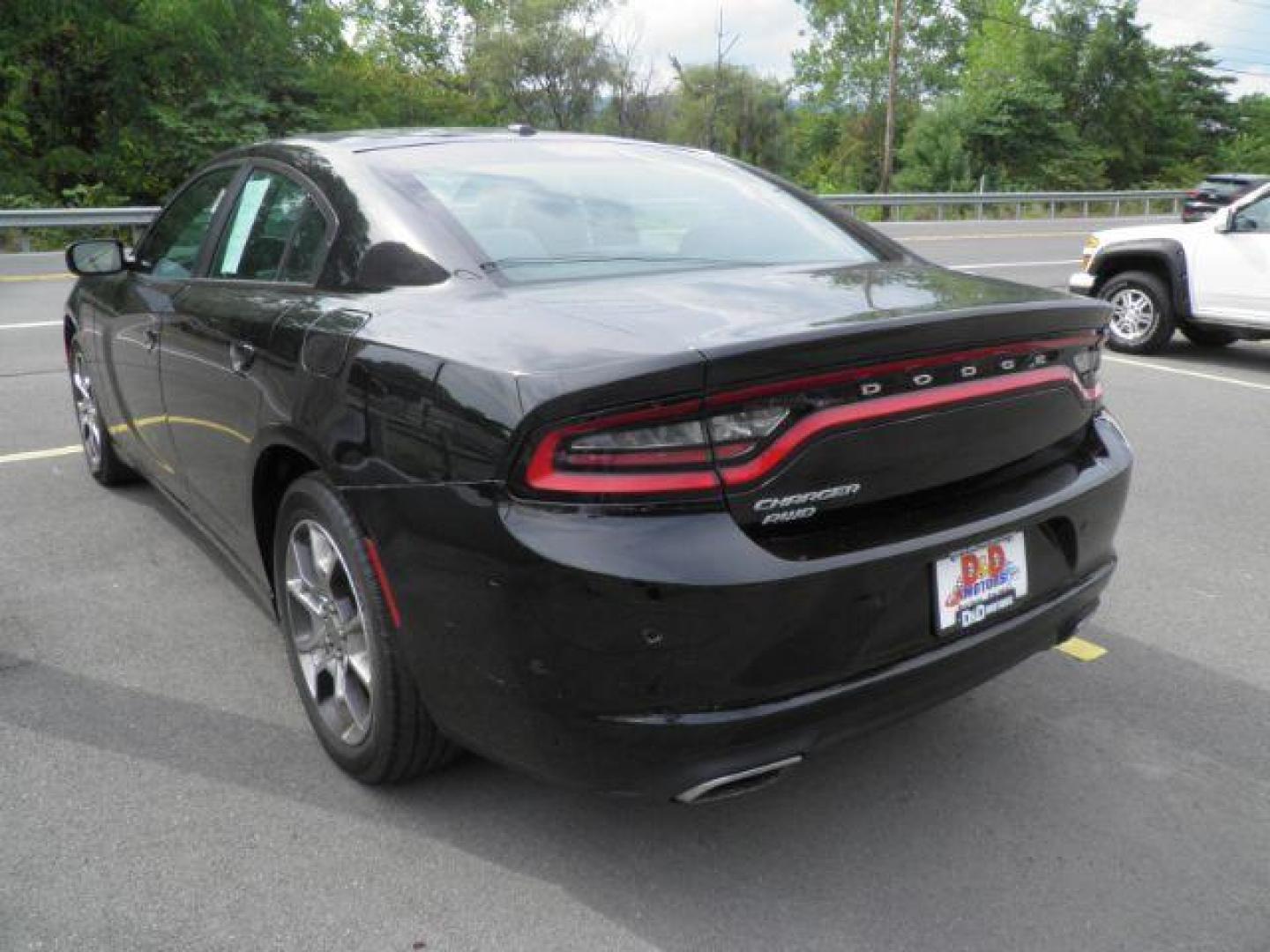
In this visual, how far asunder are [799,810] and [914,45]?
75.0m

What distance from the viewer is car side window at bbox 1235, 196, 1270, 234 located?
834cm

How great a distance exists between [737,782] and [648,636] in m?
0.38

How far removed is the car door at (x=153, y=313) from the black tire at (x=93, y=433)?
0.50 meters

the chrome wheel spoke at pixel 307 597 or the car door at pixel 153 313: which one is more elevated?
the car door at pixel 153 313

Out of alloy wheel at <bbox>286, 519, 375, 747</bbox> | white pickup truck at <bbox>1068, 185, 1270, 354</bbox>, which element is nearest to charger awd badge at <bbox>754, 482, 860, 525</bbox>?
alloy wheel at <bbox>286, 519, 375, 747</bbox>

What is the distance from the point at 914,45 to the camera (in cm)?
6988

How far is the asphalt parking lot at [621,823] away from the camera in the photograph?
2262mm

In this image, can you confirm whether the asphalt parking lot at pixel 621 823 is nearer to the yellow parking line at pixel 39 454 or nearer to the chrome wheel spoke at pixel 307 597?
the chrome wheel spoke at pixel 307 597

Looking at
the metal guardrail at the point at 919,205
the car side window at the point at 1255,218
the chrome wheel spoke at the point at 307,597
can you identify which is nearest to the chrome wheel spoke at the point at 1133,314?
the car side window at the point at 1255,218

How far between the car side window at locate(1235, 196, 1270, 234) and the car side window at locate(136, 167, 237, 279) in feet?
25.5

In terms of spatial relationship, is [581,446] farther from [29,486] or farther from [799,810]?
[29,486]

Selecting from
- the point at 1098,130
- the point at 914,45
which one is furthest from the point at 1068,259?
the point at 914,45

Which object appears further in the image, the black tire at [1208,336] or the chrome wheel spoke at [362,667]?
the black tire at [1208,336]

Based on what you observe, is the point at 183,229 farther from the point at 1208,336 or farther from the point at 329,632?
the point at 1208,336
